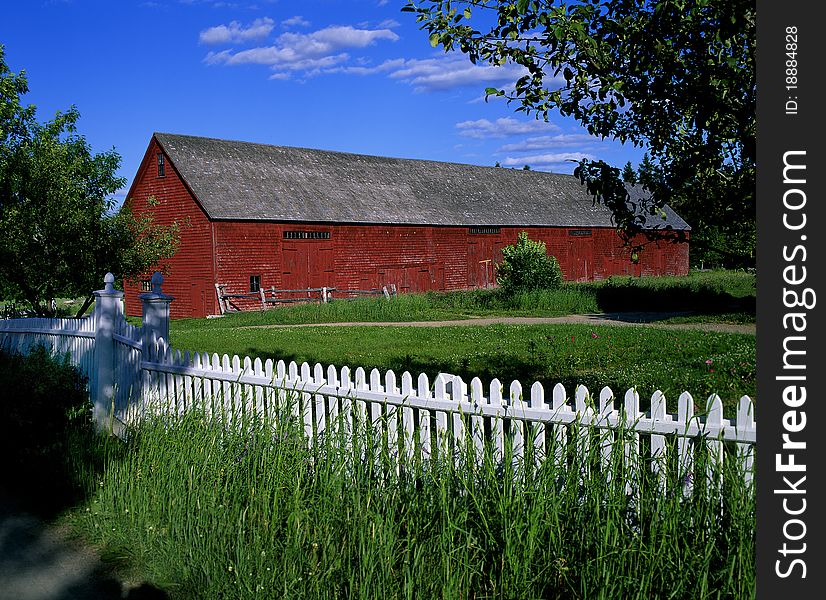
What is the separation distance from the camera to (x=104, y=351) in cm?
855

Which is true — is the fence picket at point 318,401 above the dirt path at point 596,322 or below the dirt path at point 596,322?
above

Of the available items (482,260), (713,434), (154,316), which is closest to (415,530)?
(713,434)

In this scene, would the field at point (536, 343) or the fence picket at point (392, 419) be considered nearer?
the fence picket at point (392, 419)

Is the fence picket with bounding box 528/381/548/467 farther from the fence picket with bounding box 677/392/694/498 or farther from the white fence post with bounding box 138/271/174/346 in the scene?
the white fence post with bounding box 138/271/174/346

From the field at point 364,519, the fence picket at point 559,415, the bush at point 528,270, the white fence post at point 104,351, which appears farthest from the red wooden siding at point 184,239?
the fence picket at point 559,415

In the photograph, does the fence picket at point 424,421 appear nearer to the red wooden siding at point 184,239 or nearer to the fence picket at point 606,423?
the fence picket at point 606,423

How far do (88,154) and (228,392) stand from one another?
Answer: 47.5ft

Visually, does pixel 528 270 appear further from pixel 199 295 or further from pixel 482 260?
pixel 199 295

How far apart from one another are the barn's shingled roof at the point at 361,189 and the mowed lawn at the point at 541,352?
42.0ft

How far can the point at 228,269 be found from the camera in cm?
3058

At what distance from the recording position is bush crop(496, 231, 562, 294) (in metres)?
29.5

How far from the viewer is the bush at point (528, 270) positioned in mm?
29516

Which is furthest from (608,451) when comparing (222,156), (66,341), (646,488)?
(222,156)

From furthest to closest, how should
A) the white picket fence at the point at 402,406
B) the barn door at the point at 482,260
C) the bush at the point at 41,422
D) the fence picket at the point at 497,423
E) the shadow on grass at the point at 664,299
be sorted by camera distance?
the barn door at the point at 482,260 < the shadow on grass at the point at 664,299 < the bush at the point at 41,422 < the fence picket at the point at 497,423 < the white picket fence at the point at 402,406
